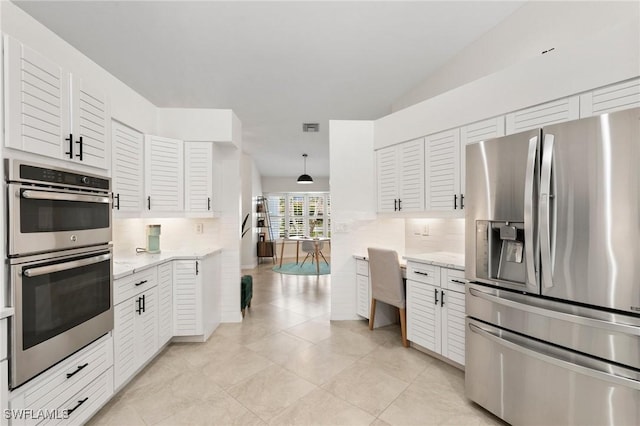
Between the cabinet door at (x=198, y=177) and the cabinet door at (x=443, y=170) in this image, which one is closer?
the cabinet door at (x=443, y=170)

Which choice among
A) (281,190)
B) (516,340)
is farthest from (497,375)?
(281,190)

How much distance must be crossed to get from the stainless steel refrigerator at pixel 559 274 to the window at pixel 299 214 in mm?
7314

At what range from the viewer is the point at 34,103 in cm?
140

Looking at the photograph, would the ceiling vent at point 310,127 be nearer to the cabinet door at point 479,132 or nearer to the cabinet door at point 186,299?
the cabinet door at point 479,132

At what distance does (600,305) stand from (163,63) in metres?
4.32

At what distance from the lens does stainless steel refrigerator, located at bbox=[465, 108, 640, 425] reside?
52.0 inches

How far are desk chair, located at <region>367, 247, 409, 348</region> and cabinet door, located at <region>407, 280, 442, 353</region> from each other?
0.12 meters

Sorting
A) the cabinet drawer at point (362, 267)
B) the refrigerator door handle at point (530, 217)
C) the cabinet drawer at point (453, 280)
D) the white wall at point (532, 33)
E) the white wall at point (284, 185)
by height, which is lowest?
the cabinet drawer at point (362, 267)

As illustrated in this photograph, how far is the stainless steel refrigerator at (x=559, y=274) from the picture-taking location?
1320mm

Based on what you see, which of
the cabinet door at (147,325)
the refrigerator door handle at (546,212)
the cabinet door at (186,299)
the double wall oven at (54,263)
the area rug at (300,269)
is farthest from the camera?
the area rug at (300,269)

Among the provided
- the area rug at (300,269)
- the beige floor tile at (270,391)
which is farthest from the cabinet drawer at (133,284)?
the area rug at (300,269)

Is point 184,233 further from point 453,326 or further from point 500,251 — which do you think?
point 500,251

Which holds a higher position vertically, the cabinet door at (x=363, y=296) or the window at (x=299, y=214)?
the window at (x=299, y=214)

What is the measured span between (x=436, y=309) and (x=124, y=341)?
8.45 feet
